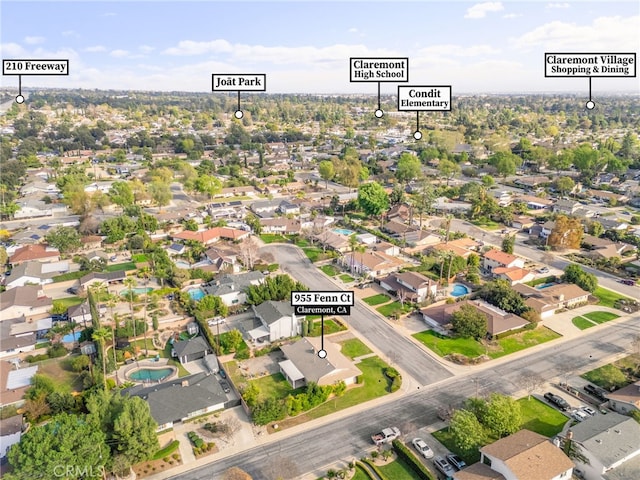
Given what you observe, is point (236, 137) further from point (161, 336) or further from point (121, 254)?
point (161, 336)

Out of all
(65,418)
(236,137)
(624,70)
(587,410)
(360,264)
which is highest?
(236,137)

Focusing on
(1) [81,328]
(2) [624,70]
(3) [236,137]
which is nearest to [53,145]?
(3) [236,137]

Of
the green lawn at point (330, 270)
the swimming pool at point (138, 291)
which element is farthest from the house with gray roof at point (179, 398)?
the green lawn at point (330, 270)

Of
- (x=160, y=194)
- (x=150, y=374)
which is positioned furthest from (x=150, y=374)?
(x=160, y=194)

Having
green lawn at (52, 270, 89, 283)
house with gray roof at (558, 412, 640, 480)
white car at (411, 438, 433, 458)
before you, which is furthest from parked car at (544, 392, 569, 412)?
green lawn at (52, 270, 89, 283)

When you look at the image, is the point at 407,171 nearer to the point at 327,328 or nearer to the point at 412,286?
the point at 412,286

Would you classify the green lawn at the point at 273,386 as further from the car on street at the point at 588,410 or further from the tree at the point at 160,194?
the tree at the point at 160,194
